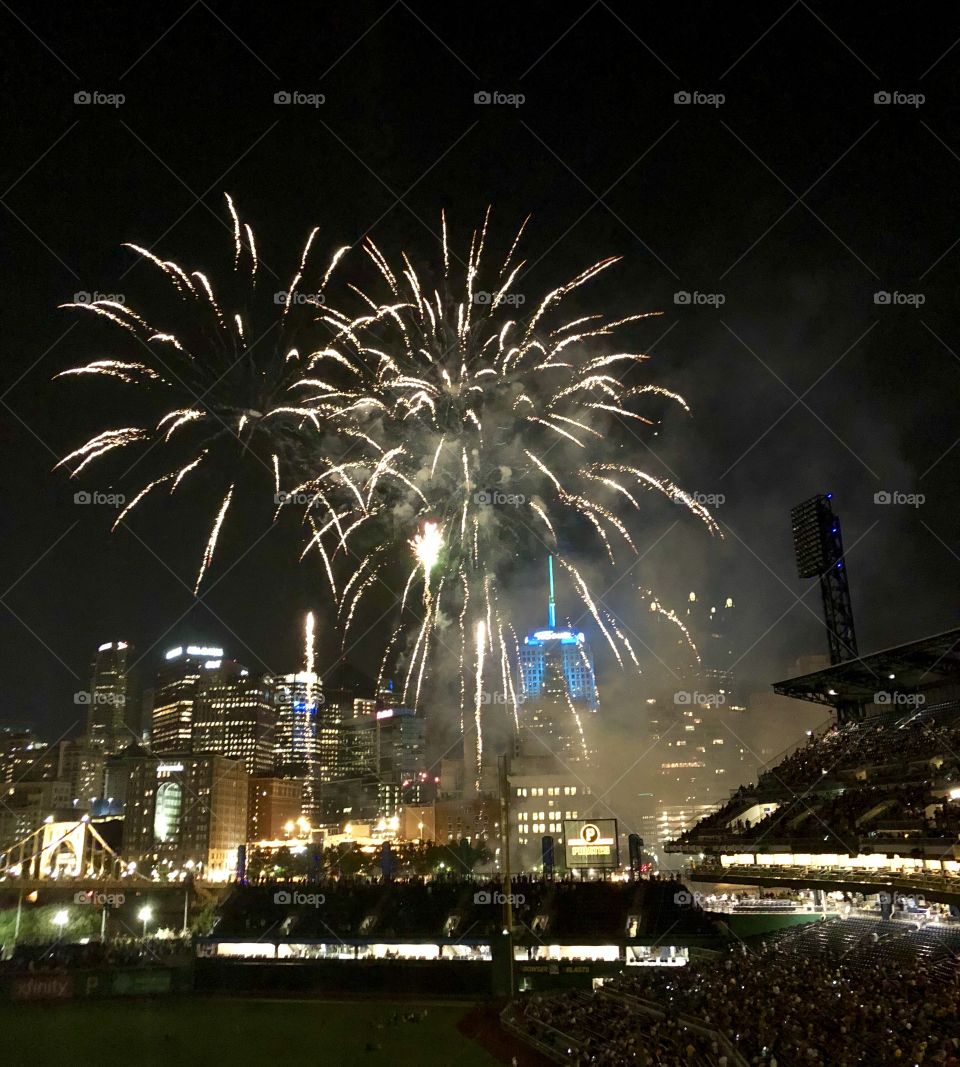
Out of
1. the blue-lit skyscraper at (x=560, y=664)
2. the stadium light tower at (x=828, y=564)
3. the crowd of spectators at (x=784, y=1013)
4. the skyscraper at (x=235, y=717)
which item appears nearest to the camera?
the crowd of spectators at (x=784, y=1013)

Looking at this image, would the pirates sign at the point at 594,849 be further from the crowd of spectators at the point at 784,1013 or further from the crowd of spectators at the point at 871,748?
the crowd of spectators at the point at 784,1013

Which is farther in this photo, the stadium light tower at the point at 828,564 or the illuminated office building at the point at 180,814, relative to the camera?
the illuminated office building at the point at 180,814

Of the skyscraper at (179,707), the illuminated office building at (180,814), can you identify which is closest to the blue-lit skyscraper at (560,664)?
the illuminated office building at (180,814)

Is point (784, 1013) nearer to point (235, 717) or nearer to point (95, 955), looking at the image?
point (95, 955)

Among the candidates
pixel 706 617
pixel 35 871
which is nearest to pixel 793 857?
pixel 35 871

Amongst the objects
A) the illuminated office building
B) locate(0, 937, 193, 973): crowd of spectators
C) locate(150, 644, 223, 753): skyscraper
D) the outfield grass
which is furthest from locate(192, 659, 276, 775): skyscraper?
the outfield grass

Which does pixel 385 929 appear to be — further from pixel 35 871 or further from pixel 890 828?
pixel 35 871

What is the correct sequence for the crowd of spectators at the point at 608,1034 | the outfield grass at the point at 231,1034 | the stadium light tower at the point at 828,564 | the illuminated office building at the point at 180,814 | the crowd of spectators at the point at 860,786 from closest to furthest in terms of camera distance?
the crowd of spectators at the point at 608,1034, the outfield grass at the point at 231,1034, the crowd of spectators at the point at 860,786, the stadium light tower at the point at 828,564, the illuminated office building at the point at 180,814
